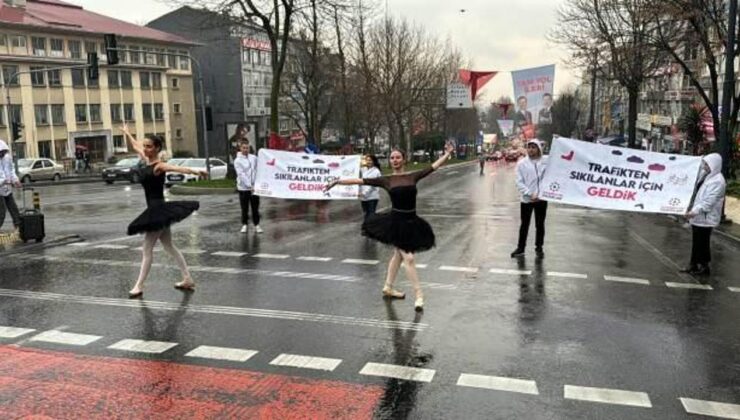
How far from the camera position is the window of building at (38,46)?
58062mm

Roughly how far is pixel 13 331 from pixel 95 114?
63.3m

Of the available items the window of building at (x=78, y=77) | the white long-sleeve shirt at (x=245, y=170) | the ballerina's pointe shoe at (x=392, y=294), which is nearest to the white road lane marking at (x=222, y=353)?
the ballerina's pointe shoe at (x=392, y=294)

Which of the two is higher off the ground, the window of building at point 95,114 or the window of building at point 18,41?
the window of building at point 18,41

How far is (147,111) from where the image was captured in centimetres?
7125

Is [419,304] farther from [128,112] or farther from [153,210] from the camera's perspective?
[128,112]

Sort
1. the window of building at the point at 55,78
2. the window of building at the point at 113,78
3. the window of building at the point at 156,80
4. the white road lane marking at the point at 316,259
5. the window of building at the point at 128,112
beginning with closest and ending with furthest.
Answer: the white road lane marking at the point at 316,259
the window of building at the point at 55,78
the window of building at the point at 113,78
the window of building at the point at 128,112
the window of building at the point at 156,80

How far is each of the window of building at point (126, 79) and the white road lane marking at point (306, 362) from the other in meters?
67.6

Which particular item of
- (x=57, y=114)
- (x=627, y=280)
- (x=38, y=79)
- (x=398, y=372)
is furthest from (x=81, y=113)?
(x=398, y=372)

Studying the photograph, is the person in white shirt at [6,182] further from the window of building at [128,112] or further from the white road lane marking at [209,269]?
the window of building at [128,112]

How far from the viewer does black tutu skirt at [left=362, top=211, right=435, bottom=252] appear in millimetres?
7734

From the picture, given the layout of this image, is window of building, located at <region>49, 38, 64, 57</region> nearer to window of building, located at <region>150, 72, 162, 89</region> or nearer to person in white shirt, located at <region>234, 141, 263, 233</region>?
window of building, located at <region>150, 72, 162, 89</region>

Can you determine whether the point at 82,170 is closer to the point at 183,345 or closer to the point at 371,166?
the point at 371,166

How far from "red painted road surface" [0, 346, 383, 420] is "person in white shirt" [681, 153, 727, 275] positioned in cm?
658

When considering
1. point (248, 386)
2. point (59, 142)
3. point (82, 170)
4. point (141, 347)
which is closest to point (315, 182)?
point (141, 347)
